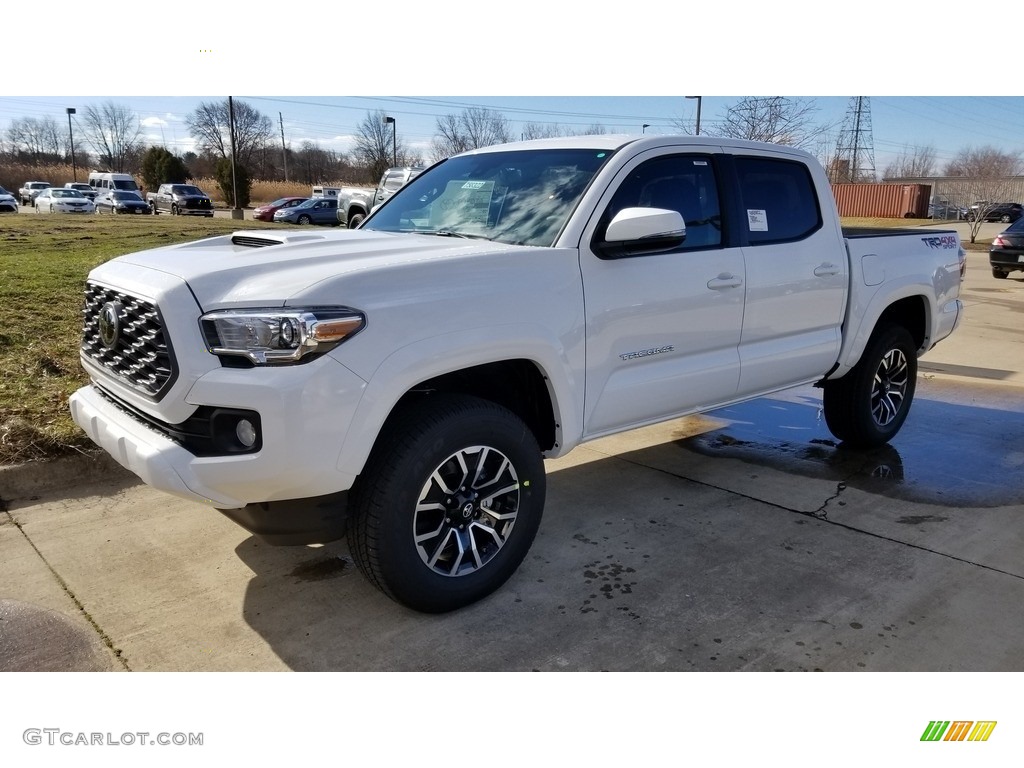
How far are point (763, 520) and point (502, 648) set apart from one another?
1.97 m

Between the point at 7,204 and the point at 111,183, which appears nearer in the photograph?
the point at 7,204

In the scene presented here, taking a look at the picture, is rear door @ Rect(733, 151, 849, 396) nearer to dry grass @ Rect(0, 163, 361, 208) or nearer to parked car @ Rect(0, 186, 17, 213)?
parked car @ Rect(0, 186, 17, 213)

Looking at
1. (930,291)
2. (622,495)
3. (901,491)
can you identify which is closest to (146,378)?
(622,495)

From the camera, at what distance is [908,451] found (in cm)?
577

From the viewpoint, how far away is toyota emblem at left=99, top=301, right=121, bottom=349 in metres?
3.27

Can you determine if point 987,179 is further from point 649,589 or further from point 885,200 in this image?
point 649,589

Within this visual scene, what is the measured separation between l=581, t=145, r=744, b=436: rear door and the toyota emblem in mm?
1991

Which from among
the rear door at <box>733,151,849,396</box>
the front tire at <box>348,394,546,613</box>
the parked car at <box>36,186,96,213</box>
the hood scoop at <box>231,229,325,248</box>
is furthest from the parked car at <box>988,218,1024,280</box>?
the parked car at <box>36,186,96,213</box>

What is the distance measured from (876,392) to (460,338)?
378 centimetres

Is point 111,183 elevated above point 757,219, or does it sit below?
above

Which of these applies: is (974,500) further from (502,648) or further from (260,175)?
(260,175)

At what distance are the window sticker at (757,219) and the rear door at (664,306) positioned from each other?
238 millimetres

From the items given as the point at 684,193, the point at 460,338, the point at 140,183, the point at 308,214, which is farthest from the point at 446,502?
the point at 140,183

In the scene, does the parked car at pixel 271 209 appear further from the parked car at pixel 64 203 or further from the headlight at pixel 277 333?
the headlight at pixel 277 333
